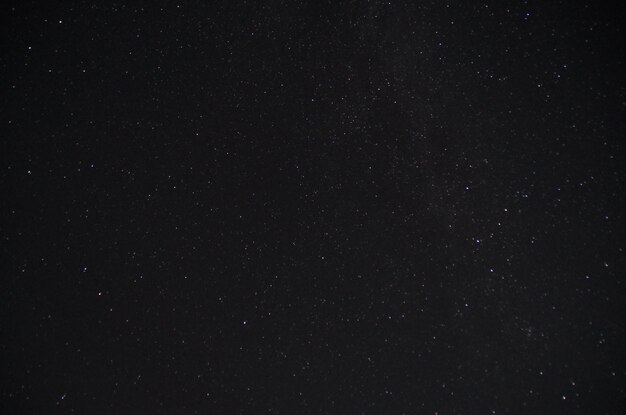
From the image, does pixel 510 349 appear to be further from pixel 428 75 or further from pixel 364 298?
pixel 428 75

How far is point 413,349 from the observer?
0.58 meters

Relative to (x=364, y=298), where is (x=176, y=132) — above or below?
above

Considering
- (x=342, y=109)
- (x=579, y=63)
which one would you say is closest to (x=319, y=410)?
(x=342, y=109)

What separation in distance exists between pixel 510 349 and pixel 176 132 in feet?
1.77

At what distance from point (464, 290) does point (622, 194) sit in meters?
0.22

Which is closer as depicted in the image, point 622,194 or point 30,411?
point 622,194

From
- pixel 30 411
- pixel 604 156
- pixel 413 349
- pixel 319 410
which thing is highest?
pixel 604 156

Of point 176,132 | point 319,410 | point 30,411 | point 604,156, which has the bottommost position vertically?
point 30,411

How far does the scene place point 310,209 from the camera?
1.93ft

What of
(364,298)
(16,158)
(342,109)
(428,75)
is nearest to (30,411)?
(16,158)

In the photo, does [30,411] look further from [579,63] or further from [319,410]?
[579,63]

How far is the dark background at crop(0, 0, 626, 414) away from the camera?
522 mm

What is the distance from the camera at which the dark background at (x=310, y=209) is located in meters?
0.52

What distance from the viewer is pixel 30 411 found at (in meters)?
0.64
